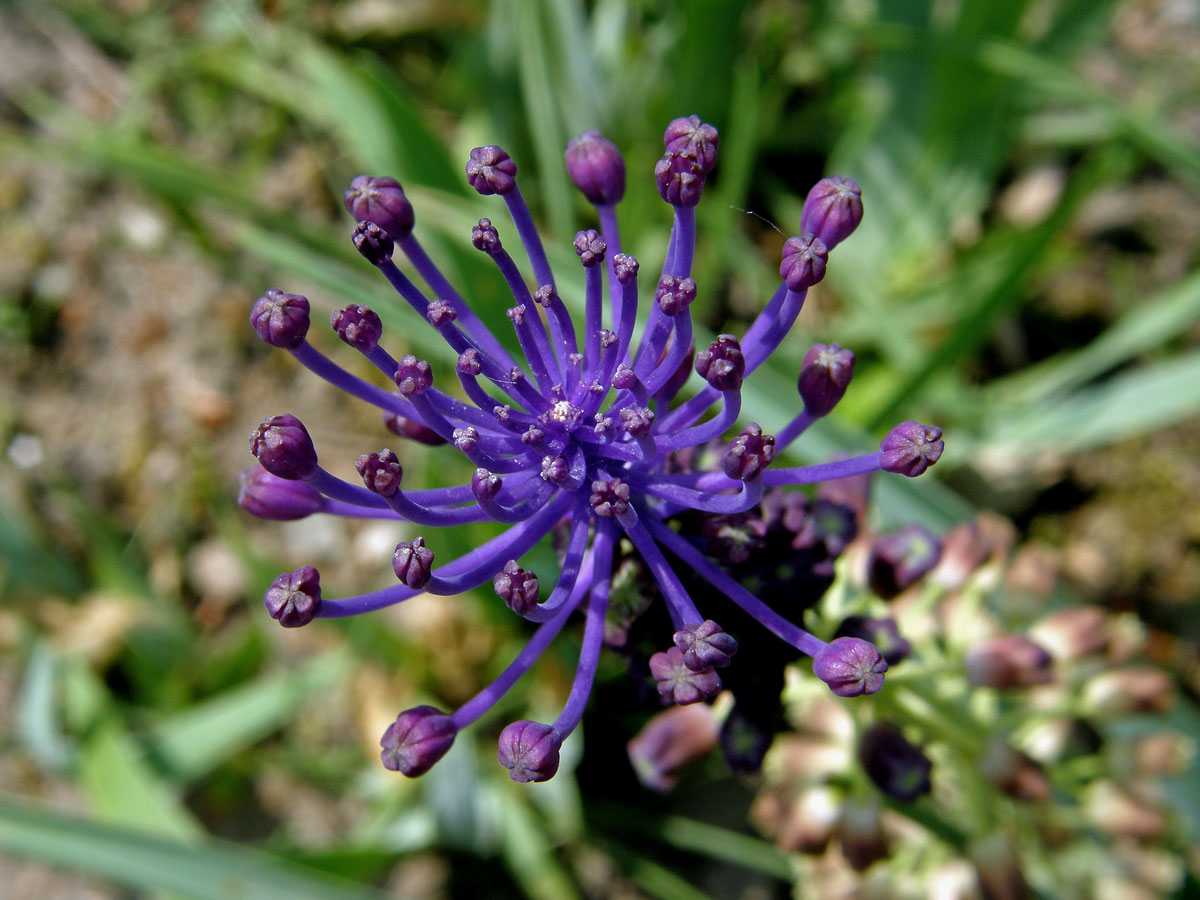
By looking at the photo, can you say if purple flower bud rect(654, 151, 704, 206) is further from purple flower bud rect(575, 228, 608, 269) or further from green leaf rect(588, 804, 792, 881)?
green leaf rect(588, 804, 792, 881)


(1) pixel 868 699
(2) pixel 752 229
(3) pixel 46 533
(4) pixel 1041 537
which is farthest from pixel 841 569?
(3) pixel 46 533

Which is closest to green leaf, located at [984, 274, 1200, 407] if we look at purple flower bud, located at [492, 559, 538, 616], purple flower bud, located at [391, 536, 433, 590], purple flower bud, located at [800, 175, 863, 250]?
purple flower bud, located at [800, 175, 863, 250]

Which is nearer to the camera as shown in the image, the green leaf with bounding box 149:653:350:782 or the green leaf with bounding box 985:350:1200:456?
the green leaf with bounding box 985:350:1200:456

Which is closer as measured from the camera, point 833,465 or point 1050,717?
point 833,465

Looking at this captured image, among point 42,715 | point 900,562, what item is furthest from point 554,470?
point 42,715

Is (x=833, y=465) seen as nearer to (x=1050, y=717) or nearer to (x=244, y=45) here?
(x=1050, y=717)
